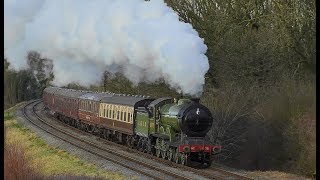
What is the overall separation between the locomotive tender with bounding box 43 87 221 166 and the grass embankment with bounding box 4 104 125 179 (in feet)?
8.22

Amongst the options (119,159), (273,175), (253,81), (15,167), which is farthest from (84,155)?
(15,167)

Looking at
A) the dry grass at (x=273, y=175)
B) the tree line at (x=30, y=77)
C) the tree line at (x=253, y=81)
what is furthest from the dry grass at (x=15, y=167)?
the dry grass at (x=273, y=175)

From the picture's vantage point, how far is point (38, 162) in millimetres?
15156

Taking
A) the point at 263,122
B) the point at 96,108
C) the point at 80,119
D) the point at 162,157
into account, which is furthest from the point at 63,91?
the point at 263,122

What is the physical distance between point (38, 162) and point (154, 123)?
4227mm

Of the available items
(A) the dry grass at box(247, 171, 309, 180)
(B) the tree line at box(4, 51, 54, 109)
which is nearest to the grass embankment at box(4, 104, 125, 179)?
A: (B) the tree line at box(4, 51, 54, 109)

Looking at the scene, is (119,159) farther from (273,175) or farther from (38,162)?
(273,175)

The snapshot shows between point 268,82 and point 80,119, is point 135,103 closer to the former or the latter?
point 268,82

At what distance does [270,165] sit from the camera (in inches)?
674

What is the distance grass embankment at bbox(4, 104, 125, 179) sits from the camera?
1072 centimetres

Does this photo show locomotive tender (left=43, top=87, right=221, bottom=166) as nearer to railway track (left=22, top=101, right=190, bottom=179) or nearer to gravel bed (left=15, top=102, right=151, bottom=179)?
railway track (left=22, top=101, right=190, bottom=179)

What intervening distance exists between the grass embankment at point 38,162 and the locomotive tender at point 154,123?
8.22 ft

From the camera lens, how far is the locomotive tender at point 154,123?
15823 millimetres

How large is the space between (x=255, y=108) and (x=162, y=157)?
3633 mm
